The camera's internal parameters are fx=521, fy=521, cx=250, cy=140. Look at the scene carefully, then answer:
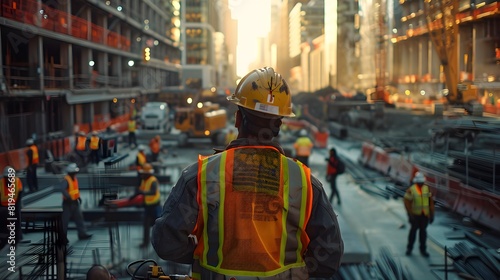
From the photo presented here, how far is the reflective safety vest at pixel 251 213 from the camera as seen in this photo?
238cm

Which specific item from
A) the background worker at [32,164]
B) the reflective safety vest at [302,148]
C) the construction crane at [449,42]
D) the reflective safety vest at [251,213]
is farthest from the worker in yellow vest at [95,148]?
the construction crane at [449,42]

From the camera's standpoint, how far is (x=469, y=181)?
1055 cm

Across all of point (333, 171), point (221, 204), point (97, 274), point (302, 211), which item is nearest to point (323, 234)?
point (302, 211)

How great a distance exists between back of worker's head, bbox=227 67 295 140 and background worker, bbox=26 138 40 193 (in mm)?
7548

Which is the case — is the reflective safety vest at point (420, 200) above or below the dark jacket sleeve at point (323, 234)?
below

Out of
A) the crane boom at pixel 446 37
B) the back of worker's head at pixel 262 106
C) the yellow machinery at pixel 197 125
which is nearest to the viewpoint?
the back of worker's head at pixel 262 106

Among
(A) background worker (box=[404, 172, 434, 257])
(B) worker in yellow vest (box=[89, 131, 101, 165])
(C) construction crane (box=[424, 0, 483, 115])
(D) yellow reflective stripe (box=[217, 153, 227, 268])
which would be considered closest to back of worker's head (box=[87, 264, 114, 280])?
(D) yellow reflective stripe (box=[217, 153, 227, 268])

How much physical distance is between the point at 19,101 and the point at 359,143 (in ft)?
61.1

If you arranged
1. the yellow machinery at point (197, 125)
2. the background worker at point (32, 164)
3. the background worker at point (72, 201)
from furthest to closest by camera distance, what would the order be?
1. the yellow machinery at point (197, 125)
2. the background worker at point (32, 164)
3. the background worker at point (72, 201)

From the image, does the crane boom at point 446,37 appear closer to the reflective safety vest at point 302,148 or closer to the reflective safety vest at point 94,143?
the reflective safety vest at point 302,148

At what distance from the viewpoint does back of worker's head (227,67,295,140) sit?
2562 millimetres

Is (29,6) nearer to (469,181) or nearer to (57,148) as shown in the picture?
(57,148)

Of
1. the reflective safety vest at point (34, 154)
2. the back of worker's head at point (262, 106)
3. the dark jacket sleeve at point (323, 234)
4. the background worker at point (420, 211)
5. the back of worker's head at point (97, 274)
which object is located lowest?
the background worker at point (420, 211)

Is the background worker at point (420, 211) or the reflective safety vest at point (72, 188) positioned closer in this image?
the reflective safety vest at point (72, 188)
